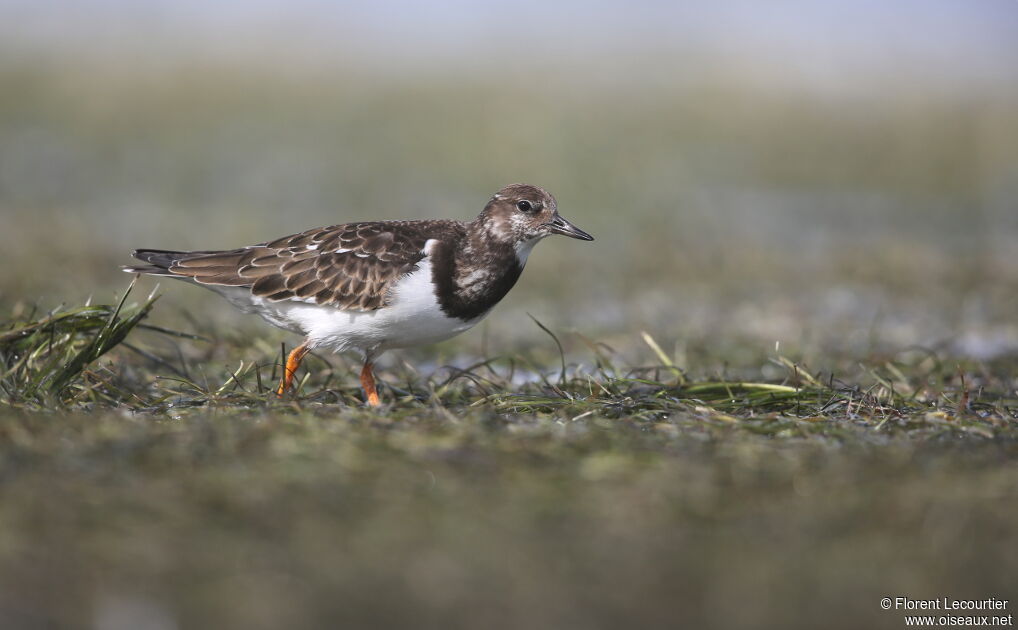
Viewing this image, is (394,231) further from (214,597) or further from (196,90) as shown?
(196,90)

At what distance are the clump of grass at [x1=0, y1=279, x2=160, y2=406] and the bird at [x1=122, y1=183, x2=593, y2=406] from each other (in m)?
0.61

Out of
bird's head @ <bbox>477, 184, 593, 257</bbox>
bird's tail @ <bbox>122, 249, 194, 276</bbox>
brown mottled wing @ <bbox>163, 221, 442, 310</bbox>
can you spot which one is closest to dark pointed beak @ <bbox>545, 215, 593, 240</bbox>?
bird's head @ <bbox>477, 184, 593, 257</bbox>

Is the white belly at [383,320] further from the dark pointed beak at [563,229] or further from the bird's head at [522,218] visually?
the dark pointed beak at [563,229]

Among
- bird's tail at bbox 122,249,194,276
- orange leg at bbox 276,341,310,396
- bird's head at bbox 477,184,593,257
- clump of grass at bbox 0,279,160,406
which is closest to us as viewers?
clump of grass at bbox 0,279,160,406

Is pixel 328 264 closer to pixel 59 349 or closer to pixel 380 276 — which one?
pixel 380 276

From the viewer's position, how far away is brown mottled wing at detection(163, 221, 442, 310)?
501 cm

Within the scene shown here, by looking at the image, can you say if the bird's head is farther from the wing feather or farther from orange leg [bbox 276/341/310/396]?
orange leg [bbox 276/341/310/396]

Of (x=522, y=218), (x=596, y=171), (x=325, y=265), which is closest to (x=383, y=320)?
(x=325, y=265)

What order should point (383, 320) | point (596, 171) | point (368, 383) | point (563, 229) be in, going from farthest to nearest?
point (596, 171) → point (563, 229) → point (368, 383) → point (383, 320)

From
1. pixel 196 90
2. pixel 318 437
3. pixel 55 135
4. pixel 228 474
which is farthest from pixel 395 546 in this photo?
pixel 196 90

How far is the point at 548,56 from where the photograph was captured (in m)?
28.4

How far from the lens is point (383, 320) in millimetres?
4969

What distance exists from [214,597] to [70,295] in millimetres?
5892

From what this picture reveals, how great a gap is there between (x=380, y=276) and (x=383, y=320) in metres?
0.22
